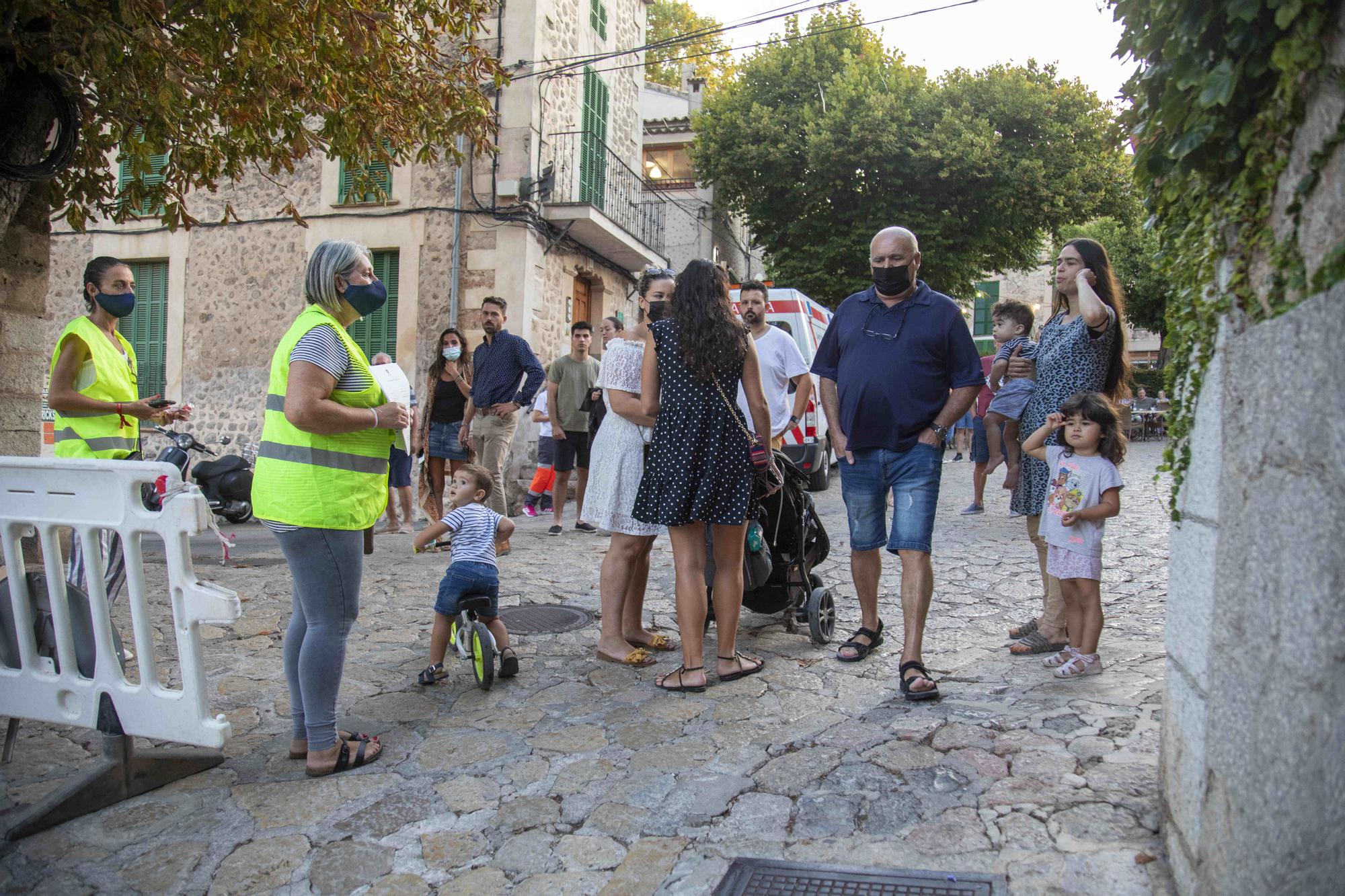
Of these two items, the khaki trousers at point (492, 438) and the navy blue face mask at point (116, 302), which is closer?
the navy blue face mask at point (116, 302)

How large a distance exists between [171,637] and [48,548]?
2.30 metres

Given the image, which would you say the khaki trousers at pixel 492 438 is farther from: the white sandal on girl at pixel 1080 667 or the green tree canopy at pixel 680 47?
the green tree canopy at pixel 680 47

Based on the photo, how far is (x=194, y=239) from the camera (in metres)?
14.6

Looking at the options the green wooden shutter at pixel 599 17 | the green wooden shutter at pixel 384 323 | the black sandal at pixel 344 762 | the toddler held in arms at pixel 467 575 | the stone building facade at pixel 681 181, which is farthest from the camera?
the stone building facade at pixel 681 181

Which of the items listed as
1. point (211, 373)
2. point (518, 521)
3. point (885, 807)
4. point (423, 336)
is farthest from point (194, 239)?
point (885, 807)

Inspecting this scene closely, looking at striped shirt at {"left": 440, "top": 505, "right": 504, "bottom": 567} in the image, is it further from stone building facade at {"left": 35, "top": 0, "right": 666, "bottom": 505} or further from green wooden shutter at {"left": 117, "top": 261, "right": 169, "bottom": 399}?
green wooden shutter at {"left": 117, "top": 261, "right": 169, "bottom": 399}

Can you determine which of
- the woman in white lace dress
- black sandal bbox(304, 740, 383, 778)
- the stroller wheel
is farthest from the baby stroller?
black sandal bbox(304, 740, 383, 778)

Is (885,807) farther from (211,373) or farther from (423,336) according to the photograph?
(211,373)

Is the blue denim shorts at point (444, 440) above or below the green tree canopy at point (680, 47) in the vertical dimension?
below

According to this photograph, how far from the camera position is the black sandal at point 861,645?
471 cm

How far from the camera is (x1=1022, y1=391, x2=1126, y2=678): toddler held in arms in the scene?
13.8 feet

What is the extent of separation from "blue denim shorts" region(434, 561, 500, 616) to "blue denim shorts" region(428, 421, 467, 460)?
432cm

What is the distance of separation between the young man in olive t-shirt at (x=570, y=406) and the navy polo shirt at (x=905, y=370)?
Answer: 486 cm

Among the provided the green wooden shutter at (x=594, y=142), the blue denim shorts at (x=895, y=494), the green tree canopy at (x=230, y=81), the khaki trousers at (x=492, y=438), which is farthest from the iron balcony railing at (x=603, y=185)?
the blue denim shorts at (x=895, y=494)
